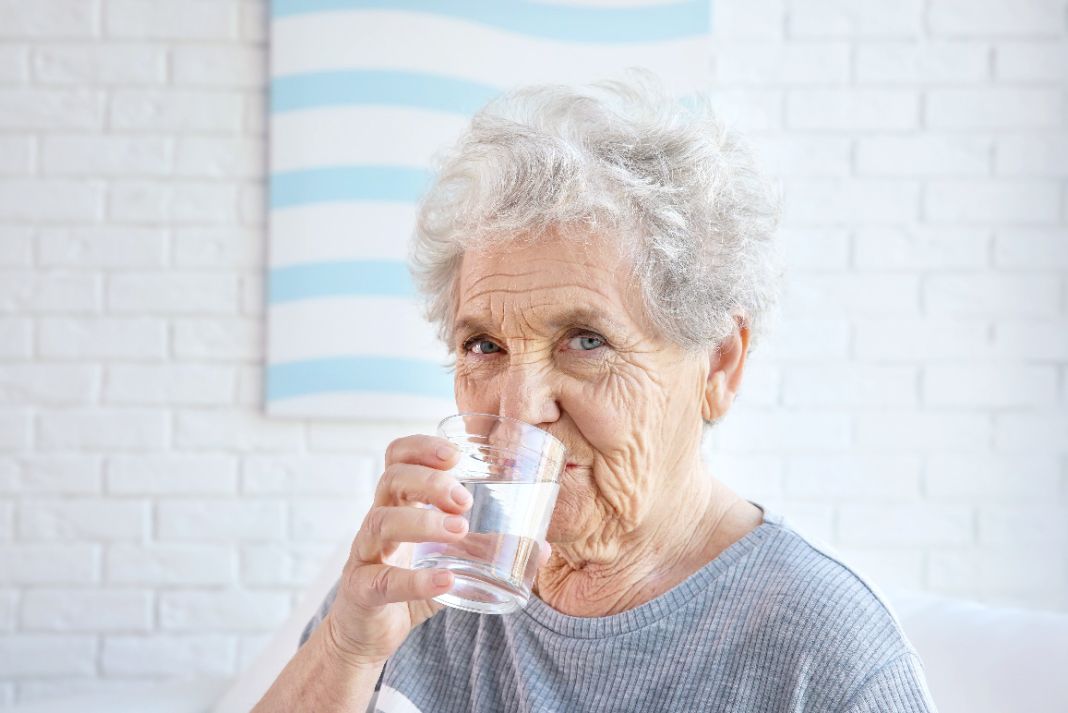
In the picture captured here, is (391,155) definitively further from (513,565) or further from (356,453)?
(513,565)

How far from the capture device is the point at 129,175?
8.48 ft

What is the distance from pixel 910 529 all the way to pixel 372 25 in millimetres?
1721

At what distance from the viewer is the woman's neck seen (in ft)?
4.46

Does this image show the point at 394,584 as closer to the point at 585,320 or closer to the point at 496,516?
the point at 496,516

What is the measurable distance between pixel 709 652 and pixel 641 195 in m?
0.53

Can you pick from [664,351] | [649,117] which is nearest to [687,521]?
[664,351]

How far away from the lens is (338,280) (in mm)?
2543

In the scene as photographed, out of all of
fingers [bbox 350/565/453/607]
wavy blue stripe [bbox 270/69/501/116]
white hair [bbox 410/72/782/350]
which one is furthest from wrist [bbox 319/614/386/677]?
wavy blue stripe [bbox 270/69/501/116]

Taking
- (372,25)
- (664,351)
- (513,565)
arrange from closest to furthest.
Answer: (513,565) < (664,351) < (372,25)

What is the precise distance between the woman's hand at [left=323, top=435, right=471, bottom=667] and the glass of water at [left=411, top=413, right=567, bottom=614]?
0.01 meters

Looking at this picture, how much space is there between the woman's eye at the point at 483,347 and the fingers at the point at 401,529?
29cm

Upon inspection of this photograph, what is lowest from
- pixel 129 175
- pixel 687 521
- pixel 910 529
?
pixel 910 529

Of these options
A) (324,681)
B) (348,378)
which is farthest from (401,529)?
(348,378)

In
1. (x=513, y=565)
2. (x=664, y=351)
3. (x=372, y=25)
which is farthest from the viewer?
(x=372, y=25)
